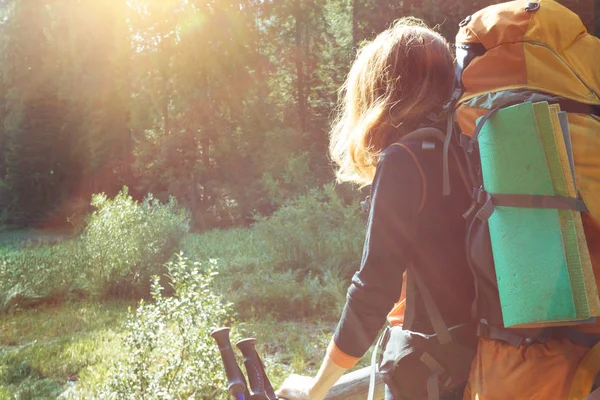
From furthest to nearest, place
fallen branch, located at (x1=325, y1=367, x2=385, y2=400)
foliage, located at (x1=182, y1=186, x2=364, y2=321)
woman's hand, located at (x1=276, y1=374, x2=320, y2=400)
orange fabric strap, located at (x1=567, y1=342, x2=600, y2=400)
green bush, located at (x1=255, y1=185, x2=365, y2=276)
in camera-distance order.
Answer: green bush, located at (x1=255, y1=185, x2=365, y2=276) < foliage, located at (x1=182, y1=186, x2=364, y2=321) < fallen branch, located at (x1=325, y1=367, x2=385, y2=400) < woman's hand, located at (x1=276, y1=374, x2=320, y2=400) < orange fabric strap, located at (x1=567, y1=342, x2=600, y2=400)

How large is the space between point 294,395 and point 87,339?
20.6 feet

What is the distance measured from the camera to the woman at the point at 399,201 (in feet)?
4.45

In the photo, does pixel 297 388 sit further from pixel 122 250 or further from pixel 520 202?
pixel 122 250

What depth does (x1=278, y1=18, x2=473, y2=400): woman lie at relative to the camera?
1357 mm

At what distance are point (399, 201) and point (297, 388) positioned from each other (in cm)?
63

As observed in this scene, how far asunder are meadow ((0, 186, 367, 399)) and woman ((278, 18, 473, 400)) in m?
2.43

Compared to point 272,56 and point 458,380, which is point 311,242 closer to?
point 458,380

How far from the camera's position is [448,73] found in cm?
154

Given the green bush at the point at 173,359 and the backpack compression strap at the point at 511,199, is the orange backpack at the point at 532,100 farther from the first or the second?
the green bush at the point at 173,359

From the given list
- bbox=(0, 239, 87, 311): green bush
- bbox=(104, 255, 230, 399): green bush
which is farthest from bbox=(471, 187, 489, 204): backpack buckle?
bbox=(0, 239, 87, 311): green bush

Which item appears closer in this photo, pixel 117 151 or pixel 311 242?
pixel 311 242

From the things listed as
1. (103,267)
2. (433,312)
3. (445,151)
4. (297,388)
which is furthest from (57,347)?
(445,151)

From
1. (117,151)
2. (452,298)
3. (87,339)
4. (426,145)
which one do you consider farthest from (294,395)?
(117,151)

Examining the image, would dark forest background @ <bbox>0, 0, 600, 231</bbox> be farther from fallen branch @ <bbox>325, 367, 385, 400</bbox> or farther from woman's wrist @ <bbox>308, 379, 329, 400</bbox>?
woman's wrist @ <bbox>308, 379, 329, 400</bbox>
